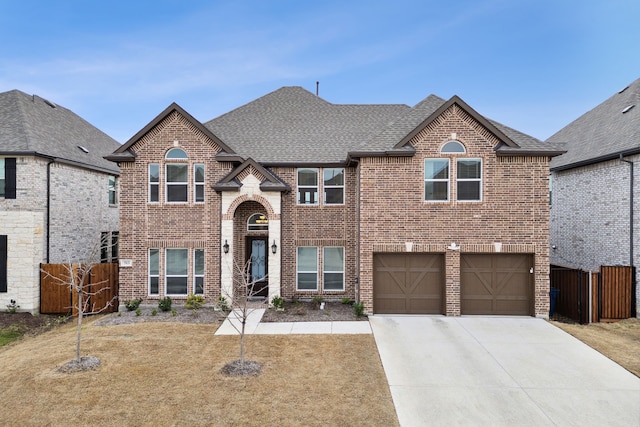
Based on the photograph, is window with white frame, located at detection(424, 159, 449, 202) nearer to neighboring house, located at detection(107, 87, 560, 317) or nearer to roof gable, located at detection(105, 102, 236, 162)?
neighboring house, located at detection(107, 87, 560, 317)

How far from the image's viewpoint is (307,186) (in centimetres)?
1419

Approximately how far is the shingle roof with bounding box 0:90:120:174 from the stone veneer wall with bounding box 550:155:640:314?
22.0 meters

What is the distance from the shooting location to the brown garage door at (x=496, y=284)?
472 inches

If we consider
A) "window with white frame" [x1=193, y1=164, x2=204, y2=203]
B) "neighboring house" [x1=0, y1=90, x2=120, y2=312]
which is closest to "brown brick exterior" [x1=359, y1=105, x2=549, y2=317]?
"window with white frame" [x1=193, y1=164, x2=204, y2=203]

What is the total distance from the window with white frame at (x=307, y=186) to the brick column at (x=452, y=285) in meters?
5.68

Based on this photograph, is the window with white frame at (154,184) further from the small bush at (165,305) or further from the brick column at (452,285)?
the brick column at (452,285)

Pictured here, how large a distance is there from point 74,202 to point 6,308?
474 cm

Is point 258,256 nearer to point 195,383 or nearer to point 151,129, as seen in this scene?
point 151,129

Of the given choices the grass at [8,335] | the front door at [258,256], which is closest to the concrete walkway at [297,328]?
the front door at [258,256]

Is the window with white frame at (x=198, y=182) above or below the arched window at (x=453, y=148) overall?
below

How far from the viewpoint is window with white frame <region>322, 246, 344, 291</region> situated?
1417 cm

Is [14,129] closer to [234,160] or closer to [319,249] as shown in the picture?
[234,160]

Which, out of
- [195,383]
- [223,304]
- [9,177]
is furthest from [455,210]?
[9,177]

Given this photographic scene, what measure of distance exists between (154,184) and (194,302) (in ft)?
15.8
